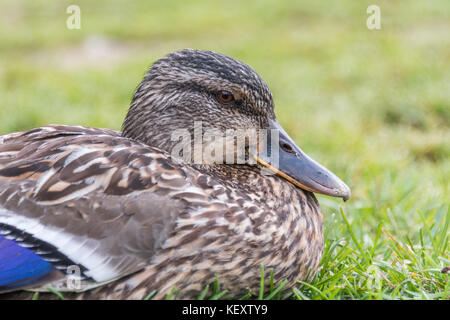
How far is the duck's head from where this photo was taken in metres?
2.75

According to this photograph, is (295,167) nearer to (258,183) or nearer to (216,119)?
(258,183)

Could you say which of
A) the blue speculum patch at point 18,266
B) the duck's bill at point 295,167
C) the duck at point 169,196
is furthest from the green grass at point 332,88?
the blue speculum patch at point 18,266

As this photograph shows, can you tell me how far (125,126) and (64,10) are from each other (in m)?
9.49

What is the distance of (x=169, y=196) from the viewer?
237 cm

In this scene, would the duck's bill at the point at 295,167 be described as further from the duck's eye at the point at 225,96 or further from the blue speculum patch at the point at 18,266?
the blue speculum patch at the point at 18,266

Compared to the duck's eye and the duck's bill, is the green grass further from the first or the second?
the duck's eye

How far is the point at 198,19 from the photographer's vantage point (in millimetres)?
10367

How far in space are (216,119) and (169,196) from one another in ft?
1.83

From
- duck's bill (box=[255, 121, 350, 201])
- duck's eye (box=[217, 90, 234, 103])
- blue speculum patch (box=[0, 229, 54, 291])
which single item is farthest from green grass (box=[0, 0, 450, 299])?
duck's eye (box=[217, 90, 234, 103])

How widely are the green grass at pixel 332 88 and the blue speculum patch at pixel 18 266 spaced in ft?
2.04

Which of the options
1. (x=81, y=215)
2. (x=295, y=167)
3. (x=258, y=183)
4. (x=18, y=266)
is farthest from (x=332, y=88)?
(x=18, y=266)

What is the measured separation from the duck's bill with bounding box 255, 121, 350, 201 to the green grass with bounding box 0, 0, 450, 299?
292 mm

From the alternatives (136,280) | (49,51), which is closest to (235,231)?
(136,280)

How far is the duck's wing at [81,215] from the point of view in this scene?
225cm
